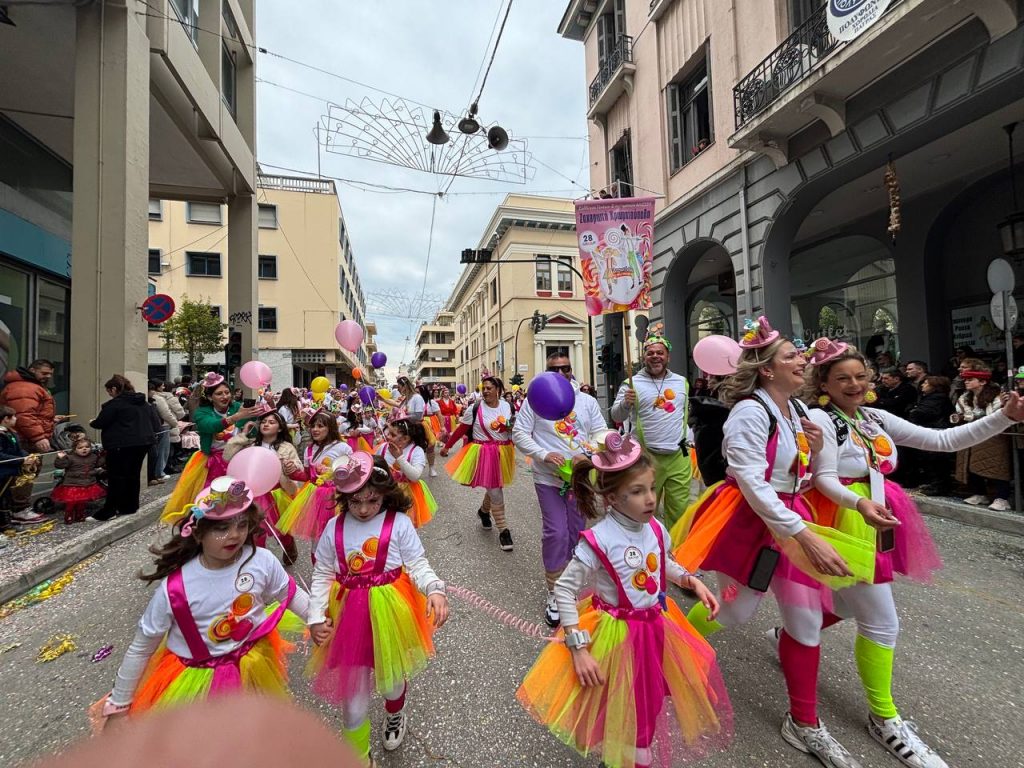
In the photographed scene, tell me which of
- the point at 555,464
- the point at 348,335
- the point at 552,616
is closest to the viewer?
the point at 552,616

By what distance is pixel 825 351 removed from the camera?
2572 mm

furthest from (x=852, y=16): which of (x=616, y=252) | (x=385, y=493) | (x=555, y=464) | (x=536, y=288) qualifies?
Answer: (x=536, y=288)

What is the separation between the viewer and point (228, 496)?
1980mm

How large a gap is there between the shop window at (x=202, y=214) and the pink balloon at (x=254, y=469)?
32325mm

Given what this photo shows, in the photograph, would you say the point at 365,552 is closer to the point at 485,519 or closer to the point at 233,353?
the point at 485,519

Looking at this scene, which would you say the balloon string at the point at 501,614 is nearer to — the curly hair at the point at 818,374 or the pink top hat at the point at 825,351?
the curly hair at the point at 818,374

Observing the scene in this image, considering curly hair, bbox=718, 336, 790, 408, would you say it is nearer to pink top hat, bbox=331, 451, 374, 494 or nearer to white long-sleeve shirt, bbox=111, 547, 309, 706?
pink top hat, bbox=331, 451, 374, 494

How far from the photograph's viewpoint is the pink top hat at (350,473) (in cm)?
231

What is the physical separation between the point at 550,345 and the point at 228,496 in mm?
37076

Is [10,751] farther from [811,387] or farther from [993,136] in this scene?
[993,136]

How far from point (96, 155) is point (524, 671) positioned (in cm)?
1008

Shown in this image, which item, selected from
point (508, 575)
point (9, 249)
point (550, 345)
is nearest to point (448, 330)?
point (550, 345)

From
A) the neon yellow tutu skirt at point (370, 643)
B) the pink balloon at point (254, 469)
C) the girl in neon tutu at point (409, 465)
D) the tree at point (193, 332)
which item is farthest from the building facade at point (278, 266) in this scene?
the neon yellow tutu skirt at point (370, 643)

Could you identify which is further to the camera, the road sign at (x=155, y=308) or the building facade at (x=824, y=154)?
the road sign at (x=155, y=308)
